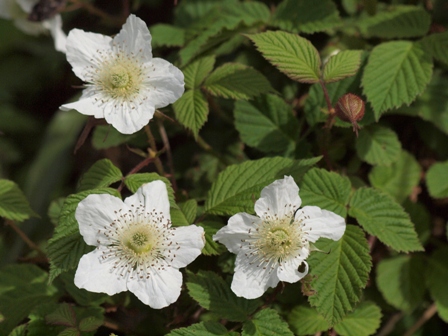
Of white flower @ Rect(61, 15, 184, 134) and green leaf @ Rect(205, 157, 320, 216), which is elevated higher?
white flower @ Rect(61, 15, 184, 134)

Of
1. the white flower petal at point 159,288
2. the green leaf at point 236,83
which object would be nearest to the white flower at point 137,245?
the white flower petal at point 159,288

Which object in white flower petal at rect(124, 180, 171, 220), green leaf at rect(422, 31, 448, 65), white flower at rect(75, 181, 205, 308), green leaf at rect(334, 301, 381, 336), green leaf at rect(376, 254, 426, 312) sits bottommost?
green leaf at rect(376, 254, 426, 312)

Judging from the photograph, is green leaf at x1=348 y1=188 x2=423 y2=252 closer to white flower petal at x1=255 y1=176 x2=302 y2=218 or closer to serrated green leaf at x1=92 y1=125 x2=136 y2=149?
white flower petal at x1=255 y1=176 x2=302 y2=218

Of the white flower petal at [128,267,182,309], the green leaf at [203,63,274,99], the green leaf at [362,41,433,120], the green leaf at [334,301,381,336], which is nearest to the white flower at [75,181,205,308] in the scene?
the white flower petal at [128,267,182,309]

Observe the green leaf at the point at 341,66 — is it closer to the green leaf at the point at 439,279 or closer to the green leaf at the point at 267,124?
the green leaf at the point at 267,124

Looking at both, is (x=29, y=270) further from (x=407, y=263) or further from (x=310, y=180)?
(x=407, y=263)
